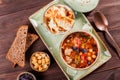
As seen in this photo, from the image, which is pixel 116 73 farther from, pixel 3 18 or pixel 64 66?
pixel 3 18

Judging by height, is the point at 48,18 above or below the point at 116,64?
above

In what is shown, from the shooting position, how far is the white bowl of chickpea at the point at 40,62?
207 cm

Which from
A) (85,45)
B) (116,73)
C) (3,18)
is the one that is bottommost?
(116,73)

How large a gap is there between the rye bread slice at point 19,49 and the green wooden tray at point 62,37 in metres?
0.06

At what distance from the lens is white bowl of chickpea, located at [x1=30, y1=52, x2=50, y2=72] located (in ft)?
6.79

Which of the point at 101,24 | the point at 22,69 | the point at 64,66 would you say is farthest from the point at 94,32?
the point at 22,69

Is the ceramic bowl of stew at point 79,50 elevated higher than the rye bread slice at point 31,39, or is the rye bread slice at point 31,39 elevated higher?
the rye bread slice at point 31,39

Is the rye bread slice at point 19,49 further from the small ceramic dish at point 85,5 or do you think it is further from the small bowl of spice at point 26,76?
the small ceramic dish at point 85,5

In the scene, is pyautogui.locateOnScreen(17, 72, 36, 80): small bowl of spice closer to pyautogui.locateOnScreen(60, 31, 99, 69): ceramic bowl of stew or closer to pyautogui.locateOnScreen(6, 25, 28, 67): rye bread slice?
pyautogui.locateOnScreen(6, 25, 28, 67): rye bread slice

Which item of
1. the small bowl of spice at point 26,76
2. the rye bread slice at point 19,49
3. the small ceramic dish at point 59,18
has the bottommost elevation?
the small bowl of spice at point 26,76

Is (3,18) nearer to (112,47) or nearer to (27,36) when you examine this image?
(27,36)

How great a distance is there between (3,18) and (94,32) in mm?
390

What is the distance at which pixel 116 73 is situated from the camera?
210 centimetres

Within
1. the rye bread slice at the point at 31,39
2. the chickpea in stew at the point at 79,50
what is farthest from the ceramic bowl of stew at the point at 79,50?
the rye bread slice at the point at 31,39
